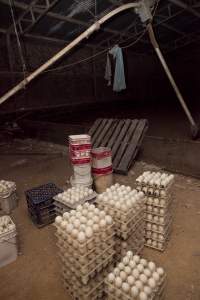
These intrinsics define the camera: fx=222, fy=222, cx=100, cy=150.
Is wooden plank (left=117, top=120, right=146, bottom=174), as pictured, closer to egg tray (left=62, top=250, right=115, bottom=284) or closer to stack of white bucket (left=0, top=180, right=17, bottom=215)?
stack of white bucket (left=0, top=180, right=17, bottom=215)

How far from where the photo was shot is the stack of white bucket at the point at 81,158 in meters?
4.10

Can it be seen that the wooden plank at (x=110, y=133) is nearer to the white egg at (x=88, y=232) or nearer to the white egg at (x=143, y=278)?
the white egg at (x=88, y=232)

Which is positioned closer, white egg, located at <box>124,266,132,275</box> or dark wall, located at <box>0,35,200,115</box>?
white egg, located at <box>124,266,132,275</box>

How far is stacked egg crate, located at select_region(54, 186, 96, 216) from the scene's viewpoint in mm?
3170

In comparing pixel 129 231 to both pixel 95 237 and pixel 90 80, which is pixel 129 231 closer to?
pixel 95 237

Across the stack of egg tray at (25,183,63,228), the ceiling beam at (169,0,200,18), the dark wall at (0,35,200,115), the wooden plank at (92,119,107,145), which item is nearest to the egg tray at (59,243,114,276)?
the stack of egg tray at (25,183,63,228)

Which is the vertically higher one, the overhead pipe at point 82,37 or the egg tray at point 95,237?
the overhead pipe at point 82,37

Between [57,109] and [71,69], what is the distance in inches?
99.4

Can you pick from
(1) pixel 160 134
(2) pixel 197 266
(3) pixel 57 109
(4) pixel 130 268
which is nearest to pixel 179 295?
(2) pixel 197 266

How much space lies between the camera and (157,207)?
9.96 feet

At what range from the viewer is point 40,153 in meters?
7.63

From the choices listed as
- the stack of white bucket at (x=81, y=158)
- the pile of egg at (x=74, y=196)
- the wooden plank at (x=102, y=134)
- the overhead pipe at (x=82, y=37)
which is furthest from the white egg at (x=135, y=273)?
the overhead pipe at (x=82, y=37)

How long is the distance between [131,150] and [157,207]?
2710mm

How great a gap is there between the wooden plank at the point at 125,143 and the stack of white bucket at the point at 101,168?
118 centimetres
